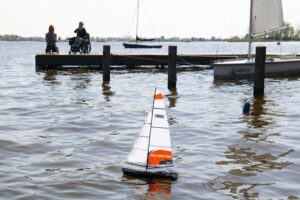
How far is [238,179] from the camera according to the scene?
9336 millimetres

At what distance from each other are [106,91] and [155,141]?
13.6 m

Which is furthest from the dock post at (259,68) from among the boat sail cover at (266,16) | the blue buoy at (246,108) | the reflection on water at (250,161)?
the reflection on water at (250,161)

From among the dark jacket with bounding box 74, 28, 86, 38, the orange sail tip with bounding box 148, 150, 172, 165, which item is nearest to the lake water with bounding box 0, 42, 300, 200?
the orange sail tip with bounding box 148, 150, 172, 165

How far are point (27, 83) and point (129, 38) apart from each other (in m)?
74.9

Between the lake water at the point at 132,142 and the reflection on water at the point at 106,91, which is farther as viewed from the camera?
the reflection on water at the point at 106,91

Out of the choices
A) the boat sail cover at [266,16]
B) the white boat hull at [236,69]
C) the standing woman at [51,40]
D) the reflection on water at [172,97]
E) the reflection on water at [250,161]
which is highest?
the boat sail cover at [266,16]

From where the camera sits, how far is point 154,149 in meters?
8.76

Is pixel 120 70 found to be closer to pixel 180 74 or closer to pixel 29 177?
pixel 180 74

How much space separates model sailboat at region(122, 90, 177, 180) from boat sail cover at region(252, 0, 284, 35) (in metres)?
18.4

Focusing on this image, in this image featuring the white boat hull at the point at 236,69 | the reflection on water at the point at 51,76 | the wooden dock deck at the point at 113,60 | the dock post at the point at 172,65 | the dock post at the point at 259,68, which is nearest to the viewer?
the dock post at the point at 259,68

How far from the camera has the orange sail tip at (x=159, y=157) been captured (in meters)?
8.82

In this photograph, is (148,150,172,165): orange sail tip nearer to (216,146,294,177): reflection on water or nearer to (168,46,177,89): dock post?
(216,146,294,177): reflection on water

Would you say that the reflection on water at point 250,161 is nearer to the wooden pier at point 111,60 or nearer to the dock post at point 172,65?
the dock post at point 172,65

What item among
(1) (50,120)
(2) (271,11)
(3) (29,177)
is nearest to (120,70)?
(2) (271,11)
